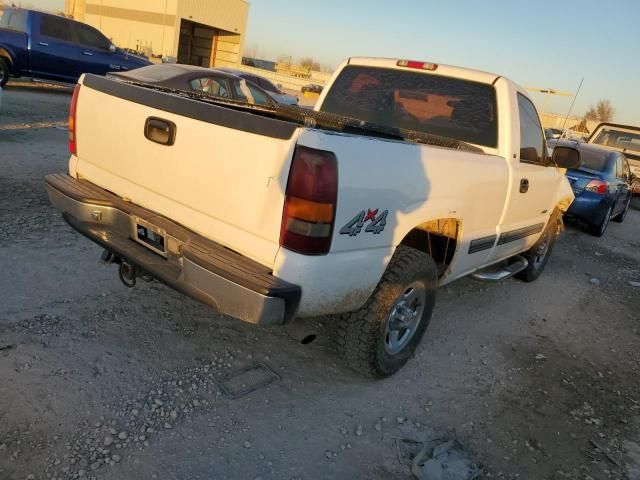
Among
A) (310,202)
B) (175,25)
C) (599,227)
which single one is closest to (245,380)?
(310,202)

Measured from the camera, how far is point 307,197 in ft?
7.35

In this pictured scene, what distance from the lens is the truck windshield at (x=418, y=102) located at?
3920mm

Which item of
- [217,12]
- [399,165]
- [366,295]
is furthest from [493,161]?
[217,12]

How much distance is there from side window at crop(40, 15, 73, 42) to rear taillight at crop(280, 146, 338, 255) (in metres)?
13.1

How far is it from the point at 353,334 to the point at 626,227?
33.7ft

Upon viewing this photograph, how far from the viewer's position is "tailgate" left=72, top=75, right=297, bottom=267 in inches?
90.7

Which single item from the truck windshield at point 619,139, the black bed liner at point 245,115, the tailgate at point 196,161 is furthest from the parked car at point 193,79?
the truck windshield at point 619,139

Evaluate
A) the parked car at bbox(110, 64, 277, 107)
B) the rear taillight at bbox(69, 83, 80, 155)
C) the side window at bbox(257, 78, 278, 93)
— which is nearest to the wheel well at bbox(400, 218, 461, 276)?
the rear taillight at bbox(69, 83, 80, 155)

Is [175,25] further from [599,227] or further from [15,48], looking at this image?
[599,227]

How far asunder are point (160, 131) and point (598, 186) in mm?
7941

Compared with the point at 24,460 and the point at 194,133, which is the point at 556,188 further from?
the point at 24,460

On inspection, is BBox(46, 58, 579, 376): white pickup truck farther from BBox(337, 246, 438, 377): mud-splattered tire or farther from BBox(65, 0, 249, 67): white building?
BBox(65, 0, 249, 67): white building

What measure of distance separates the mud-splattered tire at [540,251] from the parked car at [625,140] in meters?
8.91

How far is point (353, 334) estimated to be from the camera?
9.82ft
